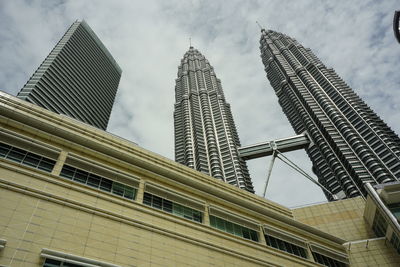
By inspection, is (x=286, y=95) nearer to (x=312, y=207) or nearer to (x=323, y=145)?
(x=323, y=145)

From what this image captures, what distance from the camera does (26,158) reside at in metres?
17.3

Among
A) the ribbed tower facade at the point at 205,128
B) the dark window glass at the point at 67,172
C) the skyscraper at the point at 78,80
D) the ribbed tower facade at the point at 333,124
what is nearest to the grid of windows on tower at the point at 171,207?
the dark window glass at the point at 67,172

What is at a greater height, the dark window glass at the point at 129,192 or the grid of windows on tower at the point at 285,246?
the dark window glass at the point at 129,192

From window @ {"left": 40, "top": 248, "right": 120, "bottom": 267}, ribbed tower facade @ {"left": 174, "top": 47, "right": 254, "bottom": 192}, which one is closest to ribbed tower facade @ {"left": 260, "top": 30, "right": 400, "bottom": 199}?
ribbed tower facade @ {"left": 174, "top": 47, "right": 254, "bottom": 192}

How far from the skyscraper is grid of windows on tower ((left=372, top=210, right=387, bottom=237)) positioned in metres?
70.7

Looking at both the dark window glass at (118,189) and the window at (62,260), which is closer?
the window at (62,260)

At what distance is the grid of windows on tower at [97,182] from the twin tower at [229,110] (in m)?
62.6

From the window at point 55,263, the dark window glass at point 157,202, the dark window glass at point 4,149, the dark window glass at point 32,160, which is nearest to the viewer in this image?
the window at point 55,263

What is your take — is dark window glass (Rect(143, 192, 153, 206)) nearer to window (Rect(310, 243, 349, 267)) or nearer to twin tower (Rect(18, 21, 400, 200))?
window (Rect(310, 243, 349, 267))

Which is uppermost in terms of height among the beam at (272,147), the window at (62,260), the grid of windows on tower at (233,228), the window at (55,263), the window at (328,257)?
the beam at (272,147)

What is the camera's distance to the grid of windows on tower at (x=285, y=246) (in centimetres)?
2452

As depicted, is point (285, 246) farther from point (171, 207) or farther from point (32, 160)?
point (32, 160)

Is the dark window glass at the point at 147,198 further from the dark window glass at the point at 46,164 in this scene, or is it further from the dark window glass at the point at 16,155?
the dark window glass at the point at 16,155

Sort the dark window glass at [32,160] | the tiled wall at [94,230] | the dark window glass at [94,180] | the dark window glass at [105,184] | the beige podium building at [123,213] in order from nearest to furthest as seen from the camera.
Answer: the tiled wall at [94,230], the beige podium building at [123,213], the dark window glass at [32,160], the dark window glass at [94,180], the dark window glass at [105,184]
